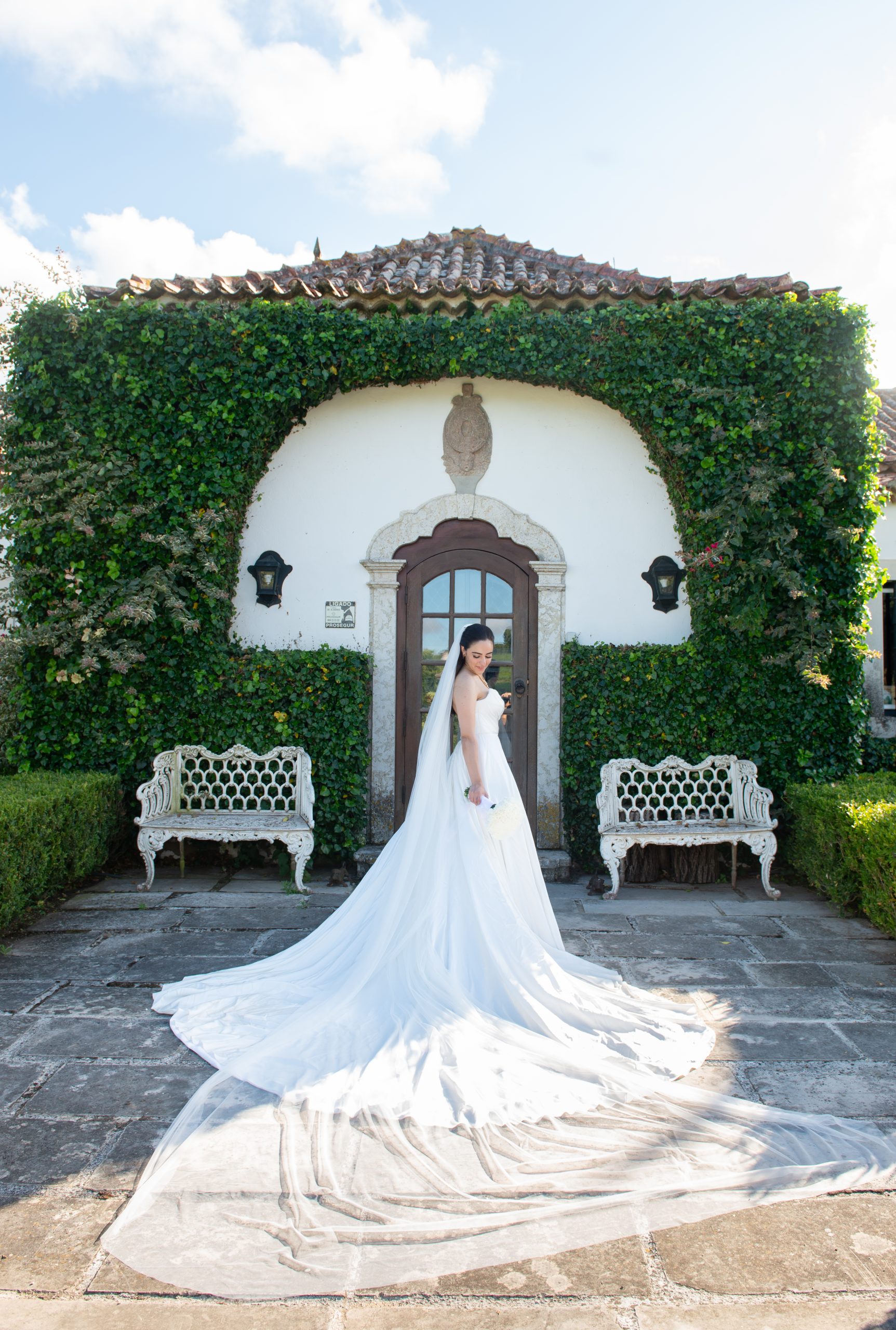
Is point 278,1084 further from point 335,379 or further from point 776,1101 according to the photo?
point 335,379

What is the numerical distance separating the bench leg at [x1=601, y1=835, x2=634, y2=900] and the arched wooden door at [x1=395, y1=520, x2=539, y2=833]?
1001mm

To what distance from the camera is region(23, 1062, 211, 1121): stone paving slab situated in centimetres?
305

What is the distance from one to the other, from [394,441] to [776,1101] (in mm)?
5704

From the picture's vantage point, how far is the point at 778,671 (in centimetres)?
668

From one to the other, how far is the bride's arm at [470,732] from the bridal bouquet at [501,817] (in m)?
0.06

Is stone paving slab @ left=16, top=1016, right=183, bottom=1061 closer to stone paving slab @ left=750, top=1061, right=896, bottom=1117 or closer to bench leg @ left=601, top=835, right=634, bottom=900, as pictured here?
stone paving slab @ left=750, top=1061, right=896, bottom=1117

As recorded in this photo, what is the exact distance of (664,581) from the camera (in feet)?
23.1

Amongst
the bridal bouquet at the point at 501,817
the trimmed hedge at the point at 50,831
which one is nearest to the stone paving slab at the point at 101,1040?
the trimmed hedge at the point at 50,831

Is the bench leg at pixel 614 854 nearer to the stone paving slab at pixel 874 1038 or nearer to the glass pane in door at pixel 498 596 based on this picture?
the glass pane in door at pixel 498 596

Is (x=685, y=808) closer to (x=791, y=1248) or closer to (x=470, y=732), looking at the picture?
(x=470, y=732)

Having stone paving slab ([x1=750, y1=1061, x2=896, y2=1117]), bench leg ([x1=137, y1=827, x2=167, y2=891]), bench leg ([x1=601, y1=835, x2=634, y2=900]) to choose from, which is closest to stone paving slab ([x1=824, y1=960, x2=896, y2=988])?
stone paving slab ([x1=750, y1=1061, x2=896, y2=1117])

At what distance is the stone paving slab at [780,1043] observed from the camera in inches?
137

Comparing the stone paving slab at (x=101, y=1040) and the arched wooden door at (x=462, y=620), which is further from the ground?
the arched wooden door at (x=462, y=620)

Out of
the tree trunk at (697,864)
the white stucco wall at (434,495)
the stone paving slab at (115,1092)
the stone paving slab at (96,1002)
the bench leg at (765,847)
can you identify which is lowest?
the stone paving slab at (115,1092)
